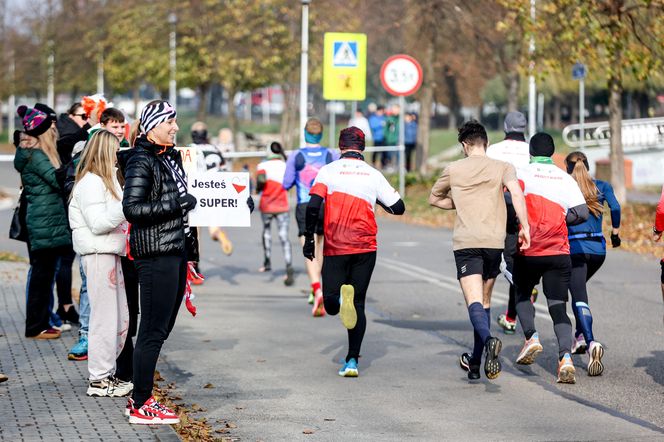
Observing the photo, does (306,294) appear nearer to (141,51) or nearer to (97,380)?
(97,380)

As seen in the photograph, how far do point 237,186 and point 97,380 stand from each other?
1.50 meters

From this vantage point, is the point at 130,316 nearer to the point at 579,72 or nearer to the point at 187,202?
the point at 187,202

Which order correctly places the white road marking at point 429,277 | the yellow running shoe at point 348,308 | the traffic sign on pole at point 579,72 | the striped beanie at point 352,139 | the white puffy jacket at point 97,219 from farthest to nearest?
1. the traffic sign on pole at point 579,72
2. the white road marking at point 429,277
3. the striped beanie at point 352,139
4. the yellow running shoe at point 348,308
5. the white puffy jacket at point 97,219

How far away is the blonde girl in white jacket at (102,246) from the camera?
7.91 metres

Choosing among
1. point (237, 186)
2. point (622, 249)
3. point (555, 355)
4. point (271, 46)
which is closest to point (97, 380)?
point (237, 186)

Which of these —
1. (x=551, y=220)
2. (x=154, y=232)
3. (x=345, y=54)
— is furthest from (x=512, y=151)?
(x=345, y=54)

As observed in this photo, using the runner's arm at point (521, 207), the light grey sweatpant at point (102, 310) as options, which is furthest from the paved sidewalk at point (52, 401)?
the runner's arm at point (521, 207)

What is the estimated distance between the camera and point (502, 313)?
1251cm

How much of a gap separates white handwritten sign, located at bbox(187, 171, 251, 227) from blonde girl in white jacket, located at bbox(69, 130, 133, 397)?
0.56 metres

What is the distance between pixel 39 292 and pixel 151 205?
11.8 ft

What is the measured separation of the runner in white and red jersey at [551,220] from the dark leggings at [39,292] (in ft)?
12.2

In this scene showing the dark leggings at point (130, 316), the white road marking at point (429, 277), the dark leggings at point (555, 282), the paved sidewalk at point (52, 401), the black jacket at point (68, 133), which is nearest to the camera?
the paved sidewalk at point (52, 401)

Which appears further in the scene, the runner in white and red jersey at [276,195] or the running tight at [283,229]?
the runner in white and red jersey at [276,195]

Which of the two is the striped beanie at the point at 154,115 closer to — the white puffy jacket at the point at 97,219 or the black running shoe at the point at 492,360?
the white puffy jacket at the point at 97,219
